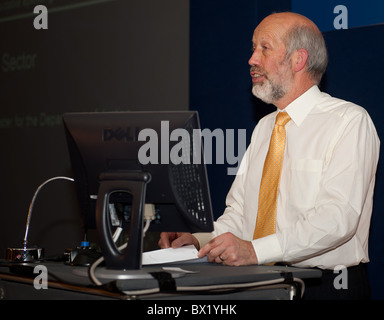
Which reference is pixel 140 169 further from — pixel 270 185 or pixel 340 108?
pixel 340 108

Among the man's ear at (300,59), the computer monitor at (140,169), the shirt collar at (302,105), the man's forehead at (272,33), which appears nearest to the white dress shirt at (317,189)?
the shirt collar at (302,105)

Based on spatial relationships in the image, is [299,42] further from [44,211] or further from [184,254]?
[44,211]

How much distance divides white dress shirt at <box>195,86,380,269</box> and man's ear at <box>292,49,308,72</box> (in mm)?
115

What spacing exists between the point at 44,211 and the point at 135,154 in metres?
2.86

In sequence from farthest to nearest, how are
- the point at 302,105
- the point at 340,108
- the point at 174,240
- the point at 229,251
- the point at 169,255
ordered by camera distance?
the point at 302,105
the point at 340,108
the point at 174,240
the point at 169,255
the point at 229,251

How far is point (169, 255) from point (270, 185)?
543 millimetres

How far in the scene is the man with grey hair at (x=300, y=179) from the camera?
1.92 m

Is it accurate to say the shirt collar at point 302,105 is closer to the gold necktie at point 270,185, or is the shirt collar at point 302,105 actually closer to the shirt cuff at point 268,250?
the gold necktie at point 270,185

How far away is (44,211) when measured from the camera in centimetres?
427

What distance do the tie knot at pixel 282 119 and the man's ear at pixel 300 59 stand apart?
0.21 metres

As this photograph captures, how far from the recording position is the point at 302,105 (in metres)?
2.34

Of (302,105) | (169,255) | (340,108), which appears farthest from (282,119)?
(169,255)

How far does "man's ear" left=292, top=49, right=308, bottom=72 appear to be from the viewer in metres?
2.39

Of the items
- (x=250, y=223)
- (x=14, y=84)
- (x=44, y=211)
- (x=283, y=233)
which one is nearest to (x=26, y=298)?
(x=283, y=233)
